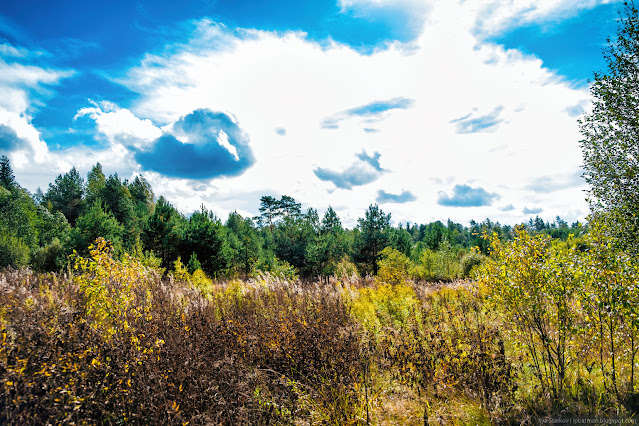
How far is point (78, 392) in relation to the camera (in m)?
3.69

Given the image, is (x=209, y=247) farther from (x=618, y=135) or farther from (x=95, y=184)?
(x=95, y=184)

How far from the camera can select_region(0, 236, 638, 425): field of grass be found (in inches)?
140

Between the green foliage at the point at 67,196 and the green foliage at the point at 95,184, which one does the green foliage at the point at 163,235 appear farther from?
the green foliage at the point at 67,196

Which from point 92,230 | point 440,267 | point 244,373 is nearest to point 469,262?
point 440,267

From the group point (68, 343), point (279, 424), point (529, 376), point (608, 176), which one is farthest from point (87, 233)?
point (608, 176)

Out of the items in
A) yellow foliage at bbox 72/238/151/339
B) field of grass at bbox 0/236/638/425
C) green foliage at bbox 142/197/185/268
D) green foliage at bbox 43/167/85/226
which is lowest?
field of grass at bbox 0/236/638/425

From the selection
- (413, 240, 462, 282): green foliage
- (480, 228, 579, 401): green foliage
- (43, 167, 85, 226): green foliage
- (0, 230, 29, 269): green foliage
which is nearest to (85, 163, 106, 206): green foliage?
(43, 167, 85, 226): green foliage

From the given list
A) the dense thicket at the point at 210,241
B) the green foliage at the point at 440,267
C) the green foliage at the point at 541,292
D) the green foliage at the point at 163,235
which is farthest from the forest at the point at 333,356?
the green foliage at the point at 163,235

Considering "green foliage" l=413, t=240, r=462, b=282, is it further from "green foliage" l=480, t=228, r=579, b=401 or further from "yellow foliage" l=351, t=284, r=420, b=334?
"green foliage" l=480, t=228, r=579, b=401

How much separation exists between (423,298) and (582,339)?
6.28 m

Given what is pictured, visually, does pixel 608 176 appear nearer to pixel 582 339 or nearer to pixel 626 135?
pixel 626 135

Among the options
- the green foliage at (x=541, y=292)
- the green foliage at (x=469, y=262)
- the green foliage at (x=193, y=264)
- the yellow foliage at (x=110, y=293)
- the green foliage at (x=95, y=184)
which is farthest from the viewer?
the green foliage at (x=95, y=184)

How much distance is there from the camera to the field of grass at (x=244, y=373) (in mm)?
3545

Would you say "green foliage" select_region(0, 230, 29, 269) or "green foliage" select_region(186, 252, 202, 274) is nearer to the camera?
"green foliage" select_region(186, 252, 202, 274)
